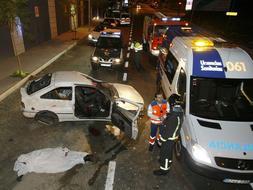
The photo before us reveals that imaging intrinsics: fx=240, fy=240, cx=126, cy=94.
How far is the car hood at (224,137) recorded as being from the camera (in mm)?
5289

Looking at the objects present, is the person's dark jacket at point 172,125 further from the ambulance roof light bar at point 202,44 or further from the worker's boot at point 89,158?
the ambulance roof light bar at point 202,44

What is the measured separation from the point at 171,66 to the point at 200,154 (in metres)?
3.77

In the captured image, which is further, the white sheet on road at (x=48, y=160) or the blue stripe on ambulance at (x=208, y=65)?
the blue stripe on ambulance at (x=208, y=65)

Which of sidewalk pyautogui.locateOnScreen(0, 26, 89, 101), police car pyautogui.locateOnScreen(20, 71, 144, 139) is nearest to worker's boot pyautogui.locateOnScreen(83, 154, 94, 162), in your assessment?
police car pyautogui.locateOnScreen(20, 71, 144, 139)

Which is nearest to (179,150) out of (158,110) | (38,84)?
(158,110)

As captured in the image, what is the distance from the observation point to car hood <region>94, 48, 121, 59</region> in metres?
13.1

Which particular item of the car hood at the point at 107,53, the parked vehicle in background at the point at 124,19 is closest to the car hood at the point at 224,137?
the car hood at the point at 107,53

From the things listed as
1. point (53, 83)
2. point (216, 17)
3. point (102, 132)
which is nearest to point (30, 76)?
point (53, 83)

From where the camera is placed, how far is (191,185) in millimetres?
5848

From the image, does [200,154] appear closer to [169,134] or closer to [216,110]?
[169,134]

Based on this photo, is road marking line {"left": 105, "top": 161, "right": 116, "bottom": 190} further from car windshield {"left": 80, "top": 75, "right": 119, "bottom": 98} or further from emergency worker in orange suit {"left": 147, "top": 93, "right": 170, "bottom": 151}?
car windshield {"left": 80, "top": 75, "right": 119, "bottom": 98}

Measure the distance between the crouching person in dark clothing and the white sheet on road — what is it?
6.87 feet

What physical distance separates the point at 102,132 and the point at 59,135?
4.39 feet

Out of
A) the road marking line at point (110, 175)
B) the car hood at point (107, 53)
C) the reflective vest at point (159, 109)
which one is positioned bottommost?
the road marking line at point (110, 175)
